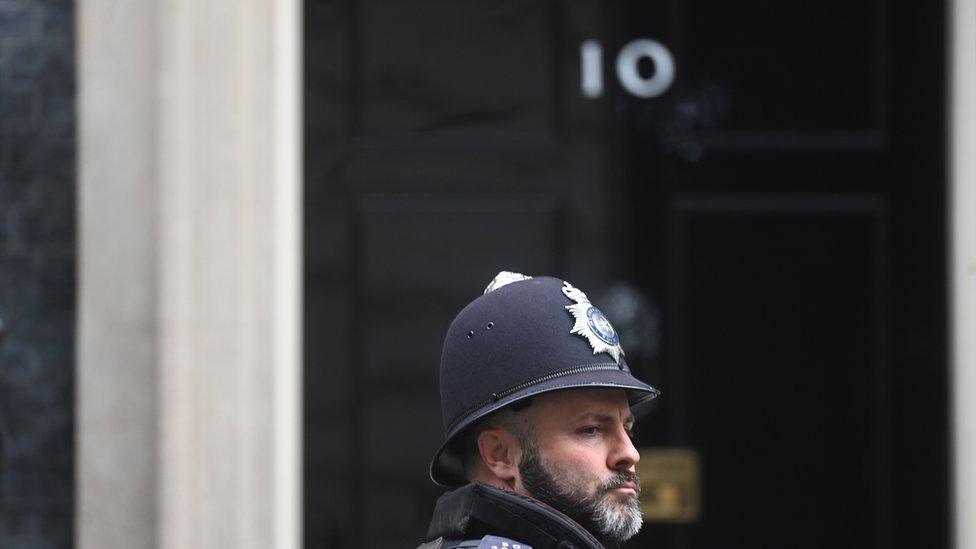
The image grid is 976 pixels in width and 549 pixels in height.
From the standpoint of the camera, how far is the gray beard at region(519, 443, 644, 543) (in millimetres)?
2186

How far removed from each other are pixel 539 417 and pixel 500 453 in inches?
3.2

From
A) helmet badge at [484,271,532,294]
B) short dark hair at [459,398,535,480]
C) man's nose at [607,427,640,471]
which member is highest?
helmet badge at [484,271,532,294]

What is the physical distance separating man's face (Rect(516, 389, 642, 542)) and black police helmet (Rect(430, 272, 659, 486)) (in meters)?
0.04

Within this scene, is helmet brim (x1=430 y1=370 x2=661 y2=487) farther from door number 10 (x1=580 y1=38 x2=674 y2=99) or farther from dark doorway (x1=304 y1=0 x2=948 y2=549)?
door number 10 (x1=580 y1=38 x2=674 y2=99)

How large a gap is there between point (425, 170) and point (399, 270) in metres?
0.32

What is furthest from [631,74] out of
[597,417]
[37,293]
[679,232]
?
[597,417]

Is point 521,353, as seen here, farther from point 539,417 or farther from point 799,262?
point 799,262

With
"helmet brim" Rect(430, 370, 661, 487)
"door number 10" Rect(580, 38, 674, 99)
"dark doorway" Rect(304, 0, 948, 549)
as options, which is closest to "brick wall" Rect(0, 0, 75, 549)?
"dark doorway" Rect(304, 0, 948, 549)

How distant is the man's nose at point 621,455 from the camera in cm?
223

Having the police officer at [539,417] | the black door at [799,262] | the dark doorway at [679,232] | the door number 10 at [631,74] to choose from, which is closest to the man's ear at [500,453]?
the police officer at [539,417]

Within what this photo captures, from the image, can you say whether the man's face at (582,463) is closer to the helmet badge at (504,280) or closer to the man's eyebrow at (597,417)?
the man's eyebrow at (597,417)

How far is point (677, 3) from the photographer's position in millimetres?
4750

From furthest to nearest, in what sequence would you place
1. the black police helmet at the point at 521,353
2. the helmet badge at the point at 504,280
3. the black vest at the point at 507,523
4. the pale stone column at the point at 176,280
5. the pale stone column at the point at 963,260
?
the pale stone column at the point at 963,260 → the pale stone column at the point at 176,280 → the helmet badge at the point at 504,280 → the black police helmet at the point at 521,353 → the black vest at the point at 507,523

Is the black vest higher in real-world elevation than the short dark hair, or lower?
lower
